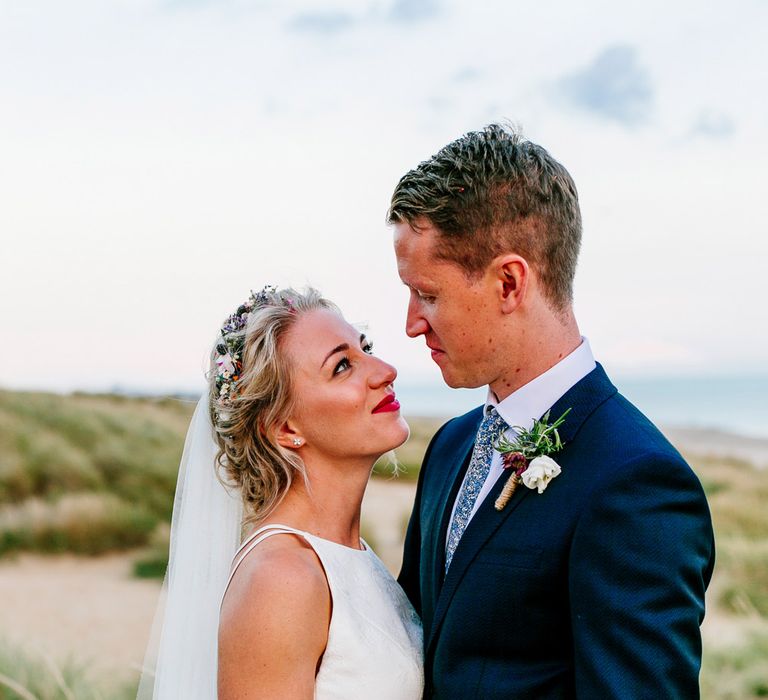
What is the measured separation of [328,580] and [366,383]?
0.73 metres

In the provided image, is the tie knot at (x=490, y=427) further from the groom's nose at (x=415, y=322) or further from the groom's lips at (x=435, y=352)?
the groom's nose at (x=415, y=322)

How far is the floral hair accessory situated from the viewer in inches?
153

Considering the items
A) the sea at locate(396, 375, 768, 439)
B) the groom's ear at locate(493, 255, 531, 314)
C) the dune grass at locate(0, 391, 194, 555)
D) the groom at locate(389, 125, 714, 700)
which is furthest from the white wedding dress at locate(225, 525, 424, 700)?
the sea at locate(396, 375, 768, 439)

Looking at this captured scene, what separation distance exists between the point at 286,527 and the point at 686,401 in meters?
76.7

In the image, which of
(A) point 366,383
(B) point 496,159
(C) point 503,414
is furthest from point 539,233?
(A) point 366,383

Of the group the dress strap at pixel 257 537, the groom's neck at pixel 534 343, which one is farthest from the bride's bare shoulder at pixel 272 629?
the groom's neck at pixel 534 343

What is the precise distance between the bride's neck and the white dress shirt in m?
0.66

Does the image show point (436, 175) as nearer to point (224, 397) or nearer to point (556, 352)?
point (556, 352)

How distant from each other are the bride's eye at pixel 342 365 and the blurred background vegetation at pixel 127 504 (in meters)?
5.38

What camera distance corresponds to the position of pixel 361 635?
3521 millimetres

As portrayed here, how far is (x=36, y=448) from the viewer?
13.4 metres

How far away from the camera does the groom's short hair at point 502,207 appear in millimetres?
3301

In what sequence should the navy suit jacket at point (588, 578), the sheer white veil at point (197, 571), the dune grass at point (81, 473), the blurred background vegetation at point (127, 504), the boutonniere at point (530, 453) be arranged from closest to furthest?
the navy suit jacket at point (588, 578) < the boutonniere at point (530, 453) < the sheer white veil at point (197, 571) < the blurred background vegetation at point (127, 504) < the dune grass at point (81, 473)

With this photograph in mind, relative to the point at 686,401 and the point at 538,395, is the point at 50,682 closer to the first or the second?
the point at 538,395
